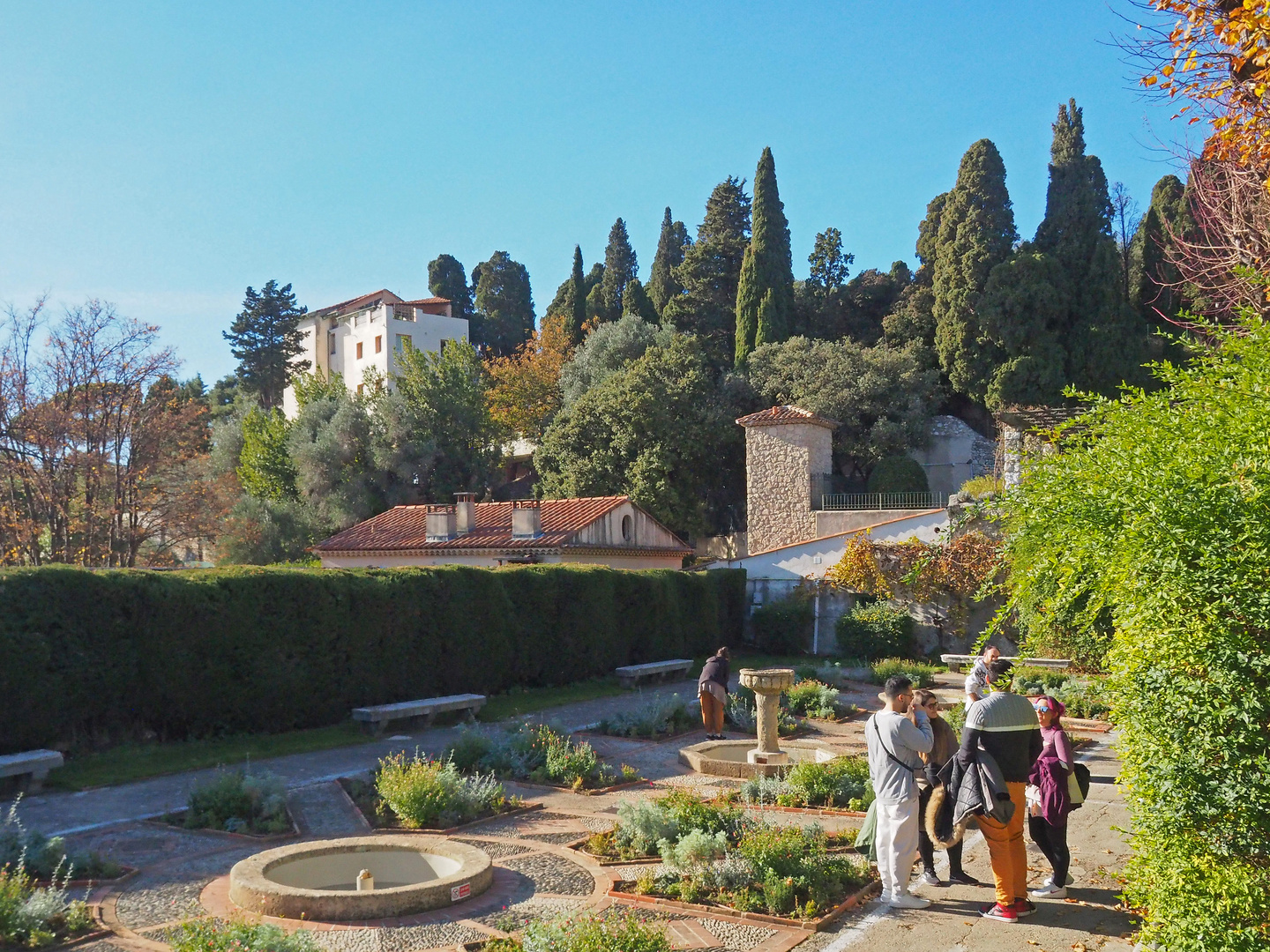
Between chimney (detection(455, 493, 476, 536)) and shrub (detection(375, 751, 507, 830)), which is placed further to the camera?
chimney (detection(455, 493, 476, 536))

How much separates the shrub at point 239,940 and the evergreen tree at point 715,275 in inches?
1729

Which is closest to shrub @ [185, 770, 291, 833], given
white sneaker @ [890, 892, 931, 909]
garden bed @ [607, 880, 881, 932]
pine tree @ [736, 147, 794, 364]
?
garden bed @ [607, 880, 881, 932]

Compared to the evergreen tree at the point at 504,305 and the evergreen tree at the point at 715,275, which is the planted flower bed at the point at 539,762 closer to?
the evergreen tree at the point at 715,275

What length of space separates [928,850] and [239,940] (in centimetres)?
484

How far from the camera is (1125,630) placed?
558cm

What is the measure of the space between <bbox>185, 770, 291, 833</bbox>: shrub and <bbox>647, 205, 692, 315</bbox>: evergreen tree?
47087mm

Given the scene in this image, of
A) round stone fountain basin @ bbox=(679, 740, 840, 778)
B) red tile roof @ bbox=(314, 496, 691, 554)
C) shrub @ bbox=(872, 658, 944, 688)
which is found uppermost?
red tile roof @ bbox=(314, 496, 691, 554)

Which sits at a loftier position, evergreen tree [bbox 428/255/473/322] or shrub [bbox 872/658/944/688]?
evergreen tree [bbox 428/255/473/322]

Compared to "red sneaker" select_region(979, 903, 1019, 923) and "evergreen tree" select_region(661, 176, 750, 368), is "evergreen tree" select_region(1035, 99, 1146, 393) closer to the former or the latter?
"evergreen tree" select_region(661, 176, 750, 368)

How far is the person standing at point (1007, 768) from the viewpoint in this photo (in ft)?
22.1

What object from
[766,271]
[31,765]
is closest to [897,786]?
[31,765]

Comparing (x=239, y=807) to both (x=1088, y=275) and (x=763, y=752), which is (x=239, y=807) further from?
(x=1088, y=275)

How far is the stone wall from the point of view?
36.8 metres

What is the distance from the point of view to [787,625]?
91.8ft
